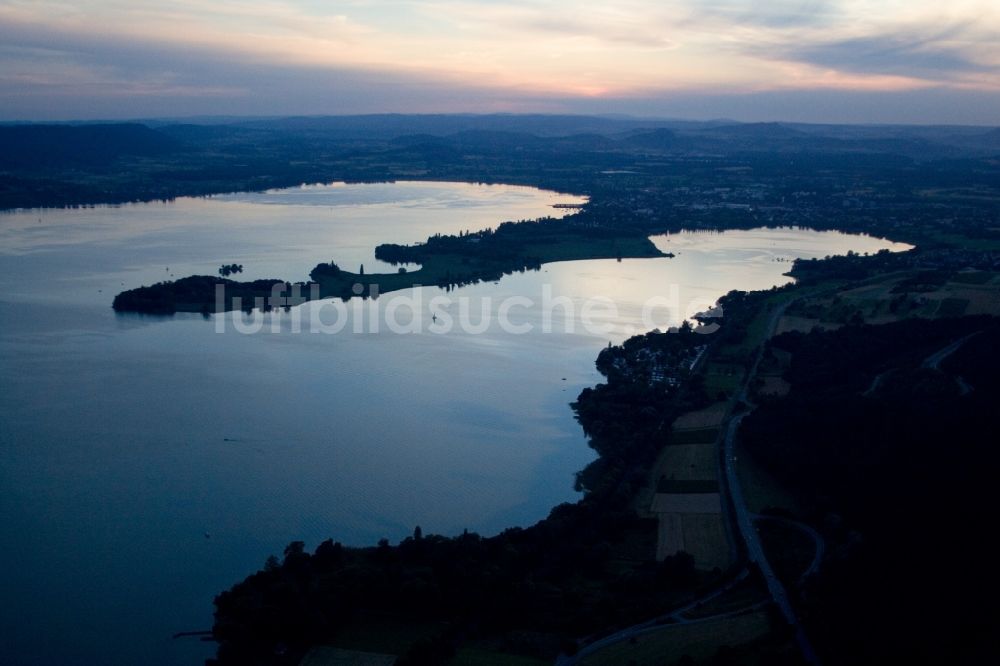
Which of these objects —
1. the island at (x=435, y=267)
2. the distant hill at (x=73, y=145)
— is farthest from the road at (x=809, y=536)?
the distant hill at (x=73, y=145)

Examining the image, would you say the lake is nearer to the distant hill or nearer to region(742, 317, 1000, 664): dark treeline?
region(742, 317, 1000, 664): dark treeline

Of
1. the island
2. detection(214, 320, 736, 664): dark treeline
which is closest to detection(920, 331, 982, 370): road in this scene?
detection(214, 320, 736, 664): dark treeline

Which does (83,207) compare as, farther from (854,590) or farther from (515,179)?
(854,590)

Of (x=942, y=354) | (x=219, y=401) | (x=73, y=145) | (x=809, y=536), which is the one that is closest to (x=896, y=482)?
(x=809, y=536)

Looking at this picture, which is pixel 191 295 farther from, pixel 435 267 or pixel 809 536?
pixel 809 536

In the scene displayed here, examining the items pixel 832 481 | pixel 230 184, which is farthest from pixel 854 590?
pixel 230 184

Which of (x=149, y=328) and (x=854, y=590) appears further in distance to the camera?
(x=149, y=328)

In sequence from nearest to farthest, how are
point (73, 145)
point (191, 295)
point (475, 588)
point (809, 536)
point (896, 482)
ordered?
point (475, 588) → point (809, 536) → point (896, 482) → point (191, 295) → point (73, 145)
